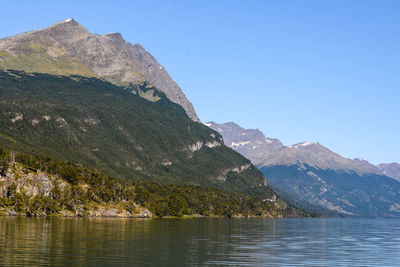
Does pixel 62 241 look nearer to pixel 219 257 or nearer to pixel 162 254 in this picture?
pixel 162 254

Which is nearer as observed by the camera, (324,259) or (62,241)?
(324,259)

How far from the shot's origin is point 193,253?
311ft

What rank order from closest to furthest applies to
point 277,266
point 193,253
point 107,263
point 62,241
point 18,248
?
1. point 107,263
2. point 277,266
3. point 18,248
4. point 193,253
5. point 62,241

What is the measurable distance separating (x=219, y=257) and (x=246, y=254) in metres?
9.54

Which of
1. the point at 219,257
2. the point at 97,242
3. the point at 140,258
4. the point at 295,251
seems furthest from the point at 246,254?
the point at 97,242

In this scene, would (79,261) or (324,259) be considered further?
(324,259)

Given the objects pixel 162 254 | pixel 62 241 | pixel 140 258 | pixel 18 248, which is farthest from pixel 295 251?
pixel 18 248

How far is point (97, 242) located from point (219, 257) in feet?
95.5

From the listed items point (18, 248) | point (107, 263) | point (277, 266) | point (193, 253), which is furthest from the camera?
point (193, 253)

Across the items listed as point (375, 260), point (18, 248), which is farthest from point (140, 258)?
point (375, 260)

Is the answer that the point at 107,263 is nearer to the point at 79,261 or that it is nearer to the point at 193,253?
the point at 79,261

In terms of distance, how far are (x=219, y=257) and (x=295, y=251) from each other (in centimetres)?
2589

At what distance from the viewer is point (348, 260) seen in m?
95.3

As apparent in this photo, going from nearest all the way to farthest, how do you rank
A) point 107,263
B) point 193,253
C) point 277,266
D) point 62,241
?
point 107,263, point 277,266, point 193,253, point 62,241
